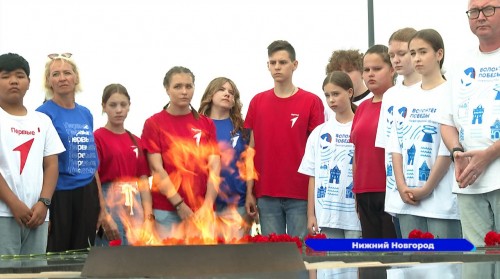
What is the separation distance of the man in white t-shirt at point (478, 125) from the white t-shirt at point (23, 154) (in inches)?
116

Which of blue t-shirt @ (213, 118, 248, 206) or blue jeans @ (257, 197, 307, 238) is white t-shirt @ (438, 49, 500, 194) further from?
blue t-shirt @ (213, 118, 248, 206)

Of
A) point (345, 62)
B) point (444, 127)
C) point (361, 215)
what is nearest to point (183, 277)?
point (444, 127)

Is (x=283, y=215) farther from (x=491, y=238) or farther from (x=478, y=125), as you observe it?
(x=491, y=238)

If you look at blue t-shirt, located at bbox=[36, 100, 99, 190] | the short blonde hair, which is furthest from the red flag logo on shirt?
the short blonde hair

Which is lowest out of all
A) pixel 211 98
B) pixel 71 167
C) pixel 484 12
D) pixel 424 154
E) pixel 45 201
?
pixel 45 201

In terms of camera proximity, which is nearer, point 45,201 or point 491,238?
point 491,238

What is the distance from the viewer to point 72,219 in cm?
793

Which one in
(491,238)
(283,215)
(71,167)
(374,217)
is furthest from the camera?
(283,215)

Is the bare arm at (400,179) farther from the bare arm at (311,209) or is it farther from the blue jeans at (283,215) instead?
the blue jeans at (283,215)

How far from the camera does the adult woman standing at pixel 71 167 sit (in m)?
7.84

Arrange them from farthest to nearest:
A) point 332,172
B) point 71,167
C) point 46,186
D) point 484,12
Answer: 1. point 332,172
2. point 71,167
3. point 46,186
4. point 484,12

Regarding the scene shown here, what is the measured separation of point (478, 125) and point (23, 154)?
10.6 feet

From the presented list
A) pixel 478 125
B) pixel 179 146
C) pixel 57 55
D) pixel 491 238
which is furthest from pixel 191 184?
pixel 491 238

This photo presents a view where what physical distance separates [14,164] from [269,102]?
253cm
